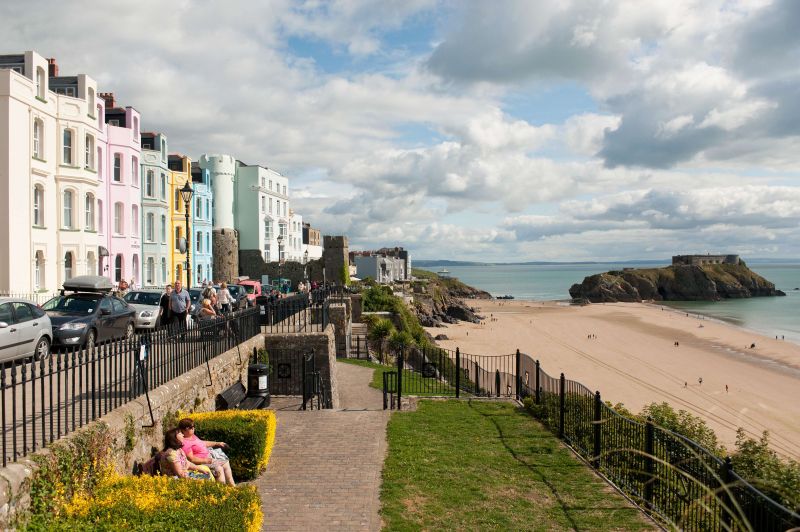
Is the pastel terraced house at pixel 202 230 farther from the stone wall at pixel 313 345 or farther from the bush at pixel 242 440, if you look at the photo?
the bush at pixel 242 440

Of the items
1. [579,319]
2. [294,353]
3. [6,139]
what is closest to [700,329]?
[579,319]

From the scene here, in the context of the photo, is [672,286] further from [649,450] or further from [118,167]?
[649,450]

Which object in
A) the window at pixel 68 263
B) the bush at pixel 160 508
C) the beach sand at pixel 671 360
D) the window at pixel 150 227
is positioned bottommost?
the beach sand at pixel 671 360

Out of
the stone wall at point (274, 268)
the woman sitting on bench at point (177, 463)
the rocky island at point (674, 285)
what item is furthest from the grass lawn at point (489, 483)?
the rocky island at point (674, 285)

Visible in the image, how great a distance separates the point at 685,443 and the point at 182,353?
8.53 metres

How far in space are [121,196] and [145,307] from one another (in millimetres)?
17055

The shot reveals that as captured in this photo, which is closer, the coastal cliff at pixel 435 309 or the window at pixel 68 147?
the window at pixel 68 147

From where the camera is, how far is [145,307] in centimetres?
2047

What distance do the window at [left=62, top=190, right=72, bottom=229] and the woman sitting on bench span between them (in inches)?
Result: 989

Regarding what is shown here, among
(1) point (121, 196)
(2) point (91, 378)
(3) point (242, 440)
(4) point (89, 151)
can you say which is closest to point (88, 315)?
(2) point (91, 378)

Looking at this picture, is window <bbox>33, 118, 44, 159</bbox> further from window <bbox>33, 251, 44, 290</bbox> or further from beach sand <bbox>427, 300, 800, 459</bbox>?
beach sand <bbox>427, 300, 800, 459</bbox>

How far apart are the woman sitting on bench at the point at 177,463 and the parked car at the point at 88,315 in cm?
727

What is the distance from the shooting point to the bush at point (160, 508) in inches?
218

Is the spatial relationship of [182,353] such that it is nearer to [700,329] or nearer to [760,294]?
[700,329]
